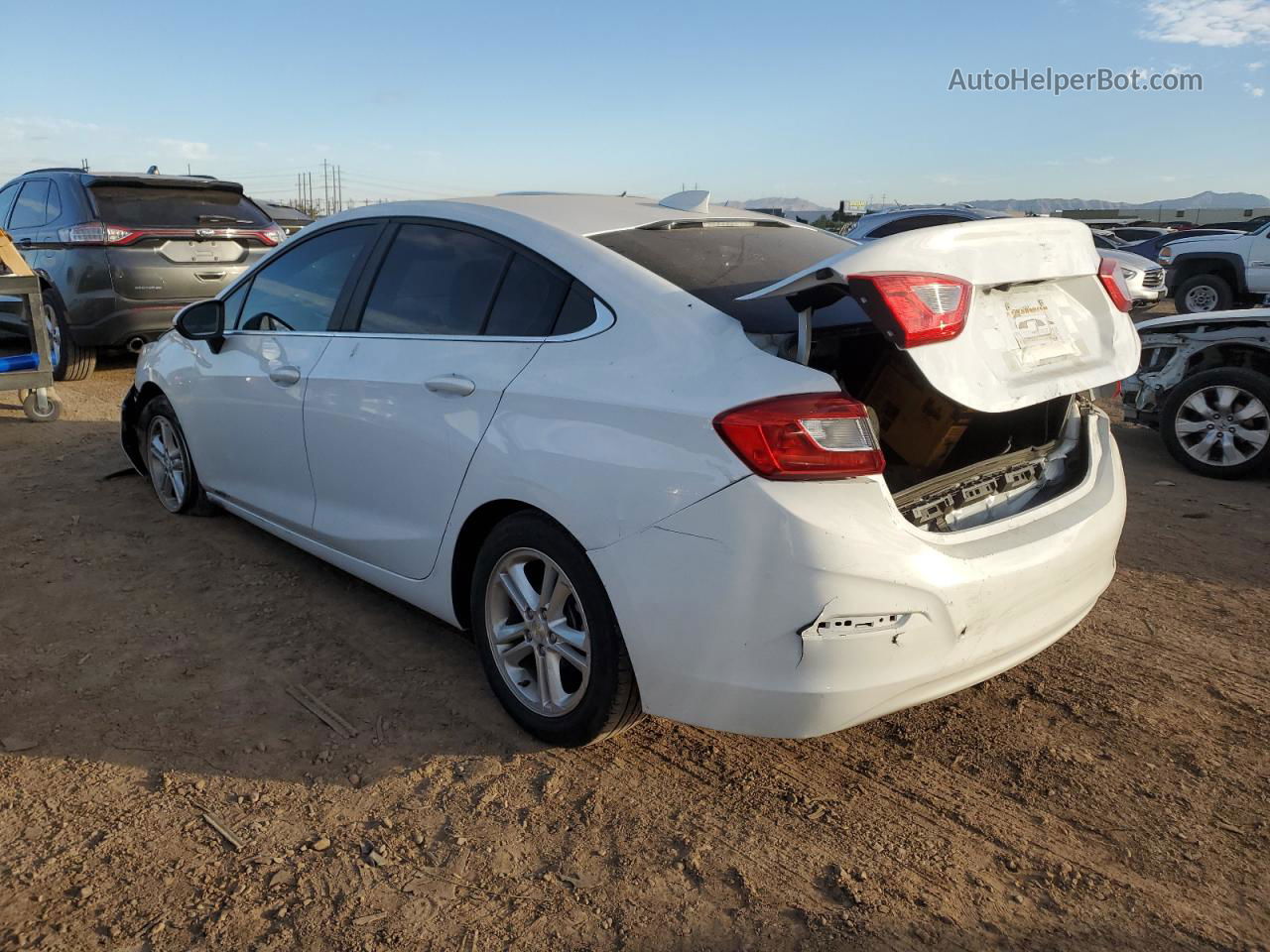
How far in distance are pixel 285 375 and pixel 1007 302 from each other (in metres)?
2.64

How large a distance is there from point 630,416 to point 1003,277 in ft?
3.49

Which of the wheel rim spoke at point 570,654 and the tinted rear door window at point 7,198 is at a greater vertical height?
the tinted rear door window at point 7,198

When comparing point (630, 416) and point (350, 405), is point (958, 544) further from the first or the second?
point (350, 405)

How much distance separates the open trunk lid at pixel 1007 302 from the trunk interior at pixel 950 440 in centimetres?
25

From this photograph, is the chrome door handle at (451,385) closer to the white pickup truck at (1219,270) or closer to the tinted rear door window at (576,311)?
the tinted rear door window at (576,311)

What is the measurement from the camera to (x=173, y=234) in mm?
8234

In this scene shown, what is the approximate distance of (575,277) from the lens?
110 inches

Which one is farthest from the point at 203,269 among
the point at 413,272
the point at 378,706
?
the point at 378,706

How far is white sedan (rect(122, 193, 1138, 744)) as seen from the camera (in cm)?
229

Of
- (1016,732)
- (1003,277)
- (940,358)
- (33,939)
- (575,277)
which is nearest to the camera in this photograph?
(33,939)

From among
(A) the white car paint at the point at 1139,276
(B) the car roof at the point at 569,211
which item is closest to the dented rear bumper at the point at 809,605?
(B) the car roof at the point at 569,211

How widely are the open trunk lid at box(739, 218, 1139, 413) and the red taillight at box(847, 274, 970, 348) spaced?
10 mm

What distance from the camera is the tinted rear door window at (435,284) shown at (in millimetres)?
3094

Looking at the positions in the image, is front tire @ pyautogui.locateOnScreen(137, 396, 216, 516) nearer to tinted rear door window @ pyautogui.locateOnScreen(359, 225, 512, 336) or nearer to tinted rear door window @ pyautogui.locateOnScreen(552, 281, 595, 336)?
tinted rear door window @ pyautogui.locateOnScreen(359, 225, 512, 336)
